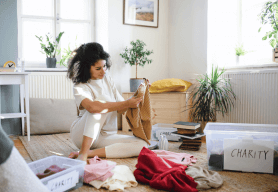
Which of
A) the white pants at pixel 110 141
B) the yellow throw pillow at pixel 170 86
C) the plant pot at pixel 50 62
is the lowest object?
the white pants at pixel 110 141

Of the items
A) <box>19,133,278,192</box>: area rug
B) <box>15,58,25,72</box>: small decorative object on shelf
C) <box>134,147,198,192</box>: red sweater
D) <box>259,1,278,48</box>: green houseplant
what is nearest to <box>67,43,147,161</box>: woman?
<box>19,133,278,192</box>: area rug

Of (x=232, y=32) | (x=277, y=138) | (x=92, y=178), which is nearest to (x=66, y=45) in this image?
(x=232, y=32)

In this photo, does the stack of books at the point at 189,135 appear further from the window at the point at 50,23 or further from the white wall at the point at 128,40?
the window at the point at 50,23

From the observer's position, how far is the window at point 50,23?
344 centimetres

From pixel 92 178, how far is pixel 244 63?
2403 millimetres

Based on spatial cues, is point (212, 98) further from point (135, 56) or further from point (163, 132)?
point (135, 56)

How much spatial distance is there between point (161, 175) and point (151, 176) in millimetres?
87

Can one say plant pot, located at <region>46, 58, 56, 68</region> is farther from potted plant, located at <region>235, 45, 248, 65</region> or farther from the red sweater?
potted plant, located at <region>235, 45, 248, 65</region>

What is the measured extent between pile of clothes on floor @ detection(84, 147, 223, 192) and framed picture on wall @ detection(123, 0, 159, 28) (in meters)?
2.50

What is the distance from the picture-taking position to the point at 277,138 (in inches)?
63.7

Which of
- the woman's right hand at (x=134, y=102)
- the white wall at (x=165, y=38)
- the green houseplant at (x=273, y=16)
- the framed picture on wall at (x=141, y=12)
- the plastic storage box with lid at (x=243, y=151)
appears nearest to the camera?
the plastic storage box with lid at (x=243, y=151)

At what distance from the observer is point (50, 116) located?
3.12 metres

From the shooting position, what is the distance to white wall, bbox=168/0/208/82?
3.25 metres

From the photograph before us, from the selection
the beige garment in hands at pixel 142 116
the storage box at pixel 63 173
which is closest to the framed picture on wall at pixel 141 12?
the beige garment in hands at pixel 142 116
